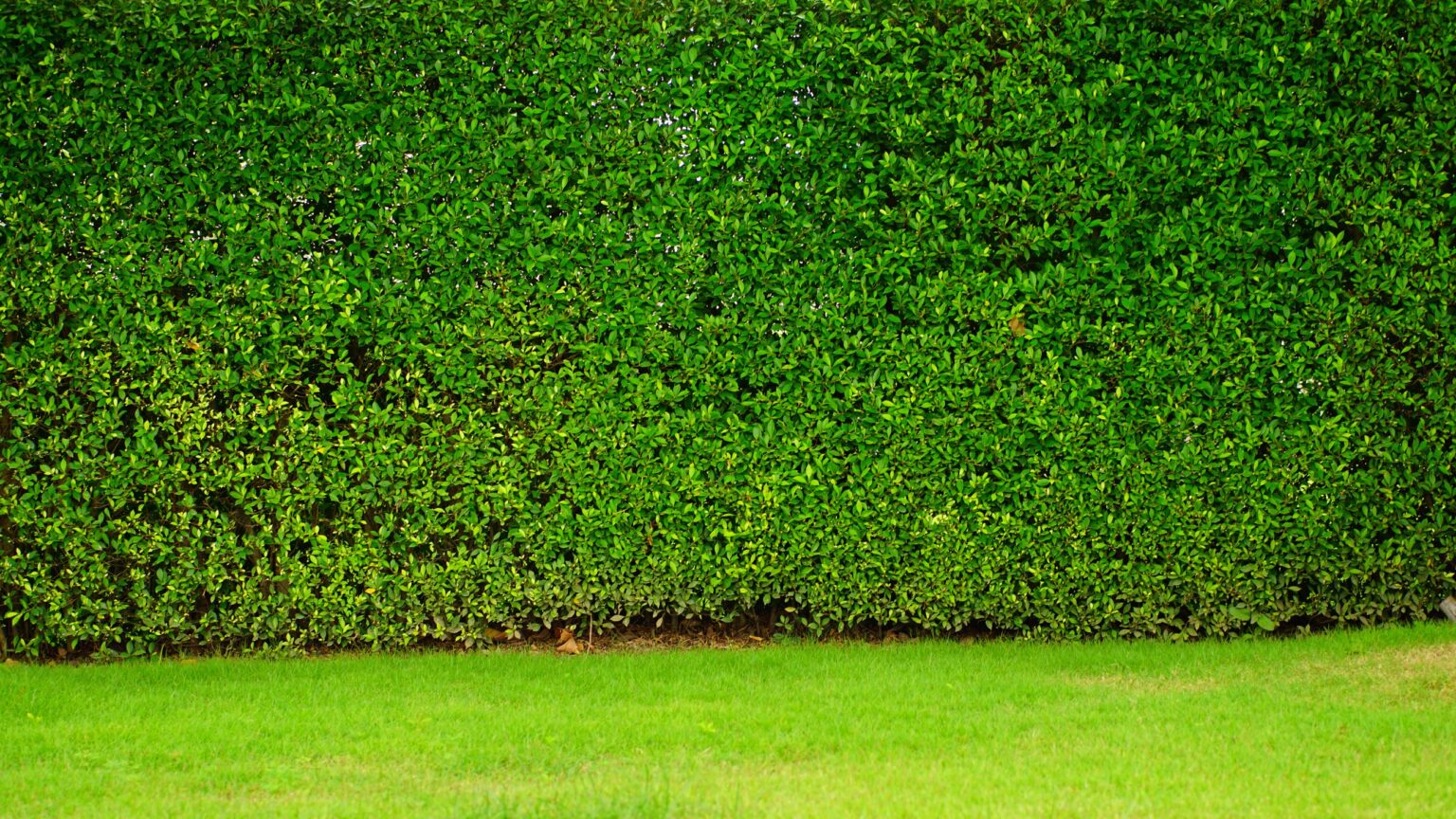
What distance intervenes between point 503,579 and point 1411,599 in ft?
16.5

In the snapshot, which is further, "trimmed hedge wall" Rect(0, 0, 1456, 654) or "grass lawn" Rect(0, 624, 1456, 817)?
"trimmed hedge wall" Rect(0, 0, 1456, 654)

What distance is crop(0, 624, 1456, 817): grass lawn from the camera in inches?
167

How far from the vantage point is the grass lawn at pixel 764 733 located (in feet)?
13.9

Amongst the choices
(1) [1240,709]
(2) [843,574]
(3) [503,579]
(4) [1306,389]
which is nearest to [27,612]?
(3) [503,579]

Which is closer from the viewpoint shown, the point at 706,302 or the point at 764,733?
the point at 764,733

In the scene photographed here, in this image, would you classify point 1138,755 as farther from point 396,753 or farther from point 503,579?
point 503,579

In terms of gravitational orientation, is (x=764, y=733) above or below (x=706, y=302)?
below

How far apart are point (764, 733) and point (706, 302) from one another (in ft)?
8.46

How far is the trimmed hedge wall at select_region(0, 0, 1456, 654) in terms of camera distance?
6496 millimetres

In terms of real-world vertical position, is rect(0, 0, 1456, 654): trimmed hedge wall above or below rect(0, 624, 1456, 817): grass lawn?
above

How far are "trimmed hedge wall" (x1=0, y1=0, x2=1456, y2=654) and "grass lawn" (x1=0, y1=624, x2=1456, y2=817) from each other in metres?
0.56

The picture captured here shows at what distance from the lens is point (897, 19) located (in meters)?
6.66

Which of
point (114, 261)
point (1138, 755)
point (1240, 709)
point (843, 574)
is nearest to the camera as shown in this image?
point (1138, 755)

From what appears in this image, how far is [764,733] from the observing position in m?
5.12
